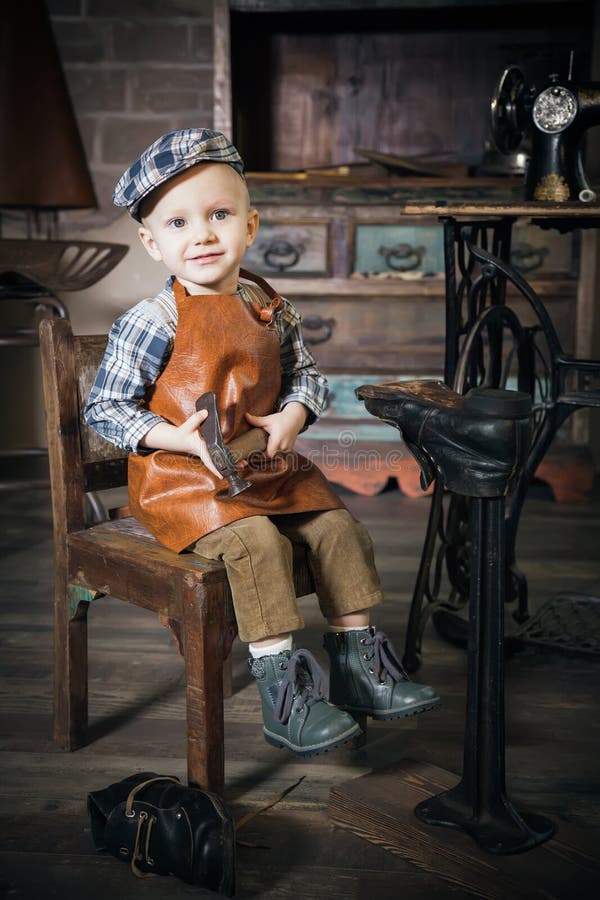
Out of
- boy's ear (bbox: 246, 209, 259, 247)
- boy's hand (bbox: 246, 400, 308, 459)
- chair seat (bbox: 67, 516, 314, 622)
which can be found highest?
boy's ear (bbox: 246, 209, 259, 247)

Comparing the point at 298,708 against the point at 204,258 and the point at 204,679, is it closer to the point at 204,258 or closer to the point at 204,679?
the point at 204,679

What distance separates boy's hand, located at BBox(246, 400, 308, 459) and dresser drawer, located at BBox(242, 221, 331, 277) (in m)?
2.00

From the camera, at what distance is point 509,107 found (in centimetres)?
215

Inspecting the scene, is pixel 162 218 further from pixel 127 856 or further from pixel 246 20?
pixel 246 20

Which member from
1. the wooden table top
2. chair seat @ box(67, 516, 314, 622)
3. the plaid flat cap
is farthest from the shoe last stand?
the wooden table top

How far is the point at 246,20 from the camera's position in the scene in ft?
12.4

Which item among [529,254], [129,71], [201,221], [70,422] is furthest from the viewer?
[129,71]

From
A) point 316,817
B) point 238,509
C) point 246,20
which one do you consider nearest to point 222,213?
point 238,509

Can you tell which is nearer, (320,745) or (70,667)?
(320,745)

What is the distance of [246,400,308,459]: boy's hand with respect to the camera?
1534 millimetres

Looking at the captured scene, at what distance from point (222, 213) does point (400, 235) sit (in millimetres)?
2064

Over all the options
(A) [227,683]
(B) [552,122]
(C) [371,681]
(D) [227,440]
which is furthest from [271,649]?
(B) [552,122]

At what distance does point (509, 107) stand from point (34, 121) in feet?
6.61

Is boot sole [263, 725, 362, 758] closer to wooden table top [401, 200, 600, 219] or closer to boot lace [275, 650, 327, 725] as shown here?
boot lace [275, 650, 327, 725]
